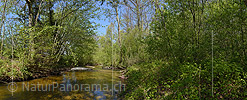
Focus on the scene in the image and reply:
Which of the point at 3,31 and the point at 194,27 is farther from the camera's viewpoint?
the point at 3,31

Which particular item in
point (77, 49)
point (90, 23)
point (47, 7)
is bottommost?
point (77, 49)

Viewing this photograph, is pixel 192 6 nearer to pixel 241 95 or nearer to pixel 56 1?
pixel 241 95

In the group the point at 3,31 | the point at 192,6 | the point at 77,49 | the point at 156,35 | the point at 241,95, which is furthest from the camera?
the point at 77,49

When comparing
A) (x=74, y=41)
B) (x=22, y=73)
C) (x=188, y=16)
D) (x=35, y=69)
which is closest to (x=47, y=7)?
(x=74, y=41)

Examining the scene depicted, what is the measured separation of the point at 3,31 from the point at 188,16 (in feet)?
31.3

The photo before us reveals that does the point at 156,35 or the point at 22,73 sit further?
the point at 22,73

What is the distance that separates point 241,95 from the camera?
2.85 meters

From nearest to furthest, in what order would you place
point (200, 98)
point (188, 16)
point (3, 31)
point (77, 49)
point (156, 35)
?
point (200, 98) → point (188, 16) → point (156, 35) → point (3, 31) → point (77, 49)

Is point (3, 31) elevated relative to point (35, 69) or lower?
elevated

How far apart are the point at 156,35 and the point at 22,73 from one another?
7.76 metres

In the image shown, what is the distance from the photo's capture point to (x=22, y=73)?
7707 mm

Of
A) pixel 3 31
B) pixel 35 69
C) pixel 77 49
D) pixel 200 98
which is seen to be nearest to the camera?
pixel 200 98

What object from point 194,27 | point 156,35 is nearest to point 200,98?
point 194,27

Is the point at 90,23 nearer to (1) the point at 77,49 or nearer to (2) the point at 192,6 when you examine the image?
(1) the point at 77,49
